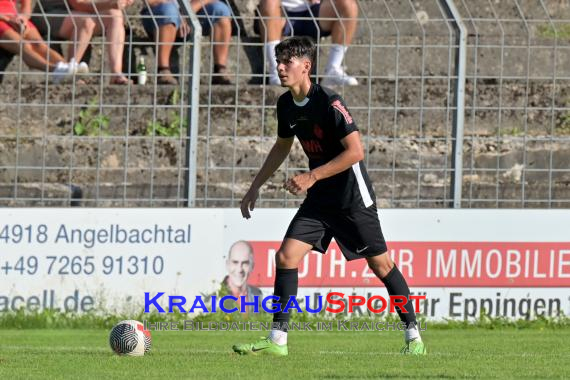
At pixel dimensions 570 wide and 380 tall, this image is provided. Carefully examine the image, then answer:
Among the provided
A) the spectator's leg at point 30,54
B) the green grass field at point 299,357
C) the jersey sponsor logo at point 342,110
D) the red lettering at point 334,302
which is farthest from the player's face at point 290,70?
the spectator's leg at point 30,54

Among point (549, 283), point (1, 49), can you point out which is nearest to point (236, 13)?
point (1, 49)

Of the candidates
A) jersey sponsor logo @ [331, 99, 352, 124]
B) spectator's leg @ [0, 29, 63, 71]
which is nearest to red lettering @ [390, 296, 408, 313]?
jersey sponsor logo @ [331, 99, 352, 124]

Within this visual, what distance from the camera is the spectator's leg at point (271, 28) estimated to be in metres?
12.3

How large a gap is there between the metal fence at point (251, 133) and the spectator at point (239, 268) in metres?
0.50

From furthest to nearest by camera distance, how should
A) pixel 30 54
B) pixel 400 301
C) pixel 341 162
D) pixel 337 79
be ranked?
pixel 337 79 < pixel 30 54 < pixel 400 301 < pixel 341 162

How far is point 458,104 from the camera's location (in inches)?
472

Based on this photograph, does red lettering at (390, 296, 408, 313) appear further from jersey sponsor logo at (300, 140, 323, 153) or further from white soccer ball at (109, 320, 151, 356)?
white soccer ball at (109, 320, 151, 356)

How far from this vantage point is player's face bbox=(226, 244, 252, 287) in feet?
37.9

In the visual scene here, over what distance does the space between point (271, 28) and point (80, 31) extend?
1816 mm

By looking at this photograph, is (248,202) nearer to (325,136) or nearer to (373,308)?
(325,136)

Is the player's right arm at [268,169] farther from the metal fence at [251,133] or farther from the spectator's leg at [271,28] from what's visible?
the spectator's leg at [271,28]

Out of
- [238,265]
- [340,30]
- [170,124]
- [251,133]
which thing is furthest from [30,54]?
[340,30]

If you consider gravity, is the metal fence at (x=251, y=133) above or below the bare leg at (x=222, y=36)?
below

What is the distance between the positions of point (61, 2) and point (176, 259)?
10.9ft
